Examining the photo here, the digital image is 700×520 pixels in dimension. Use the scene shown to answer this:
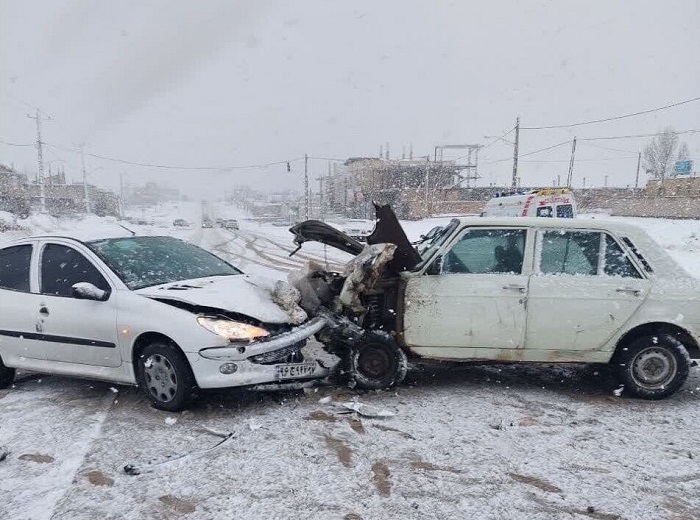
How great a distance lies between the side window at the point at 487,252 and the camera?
181 inches

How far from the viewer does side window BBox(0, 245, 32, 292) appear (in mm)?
4840

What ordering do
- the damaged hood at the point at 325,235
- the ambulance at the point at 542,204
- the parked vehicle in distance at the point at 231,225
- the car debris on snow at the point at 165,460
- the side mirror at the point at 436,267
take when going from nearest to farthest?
1. the car debris on snow at the point at 165,460
2. the side mirror at the point at 436,267
3. the damaged hood at the point at 325,235
4. the ambulance at the point at 542,204
5. the parked vehicle in distance at the point at 231,225

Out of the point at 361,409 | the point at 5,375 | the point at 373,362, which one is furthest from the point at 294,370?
the point at 5,375

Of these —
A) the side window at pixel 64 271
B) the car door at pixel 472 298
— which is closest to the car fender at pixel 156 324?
the side window at pixel 64 271

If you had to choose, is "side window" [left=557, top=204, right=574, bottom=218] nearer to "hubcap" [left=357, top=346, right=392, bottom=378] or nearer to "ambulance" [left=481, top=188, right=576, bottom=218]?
"ambulance" [left=481, top=188, right=576, bottom=218]

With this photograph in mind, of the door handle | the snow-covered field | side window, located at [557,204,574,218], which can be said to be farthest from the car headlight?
side window, located at [557,204,574,218]

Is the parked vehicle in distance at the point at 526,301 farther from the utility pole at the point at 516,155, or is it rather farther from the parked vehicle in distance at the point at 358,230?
the utility pole at the point at 516,155

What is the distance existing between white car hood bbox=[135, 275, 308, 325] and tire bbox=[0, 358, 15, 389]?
1937 millimetres

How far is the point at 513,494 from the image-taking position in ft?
9.75

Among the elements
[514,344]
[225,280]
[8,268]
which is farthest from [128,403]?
[514,344]

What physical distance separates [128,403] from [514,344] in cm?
356

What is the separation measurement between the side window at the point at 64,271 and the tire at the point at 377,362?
2.38 meters

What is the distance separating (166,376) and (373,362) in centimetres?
185

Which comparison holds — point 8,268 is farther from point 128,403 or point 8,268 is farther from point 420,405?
point 420,405
